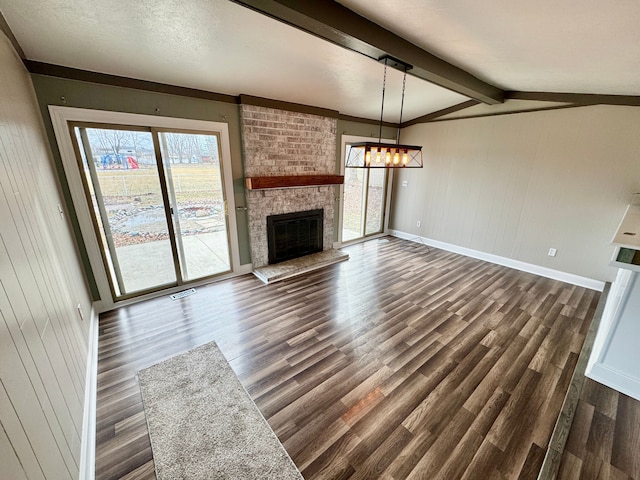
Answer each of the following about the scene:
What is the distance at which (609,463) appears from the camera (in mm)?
1623

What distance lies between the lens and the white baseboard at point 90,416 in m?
1.52

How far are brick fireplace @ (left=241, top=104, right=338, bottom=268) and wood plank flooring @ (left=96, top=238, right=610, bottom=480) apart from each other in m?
1.13

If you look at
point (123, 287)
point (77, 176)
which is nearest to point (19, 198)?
point (77, 176)

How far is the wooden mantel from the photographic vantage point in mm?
3783

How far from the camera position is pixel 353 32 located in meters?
1.97

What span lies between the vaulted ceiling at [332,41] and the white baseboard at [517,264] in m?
2.49

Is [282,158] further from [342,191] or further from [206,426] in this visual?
[206,426]

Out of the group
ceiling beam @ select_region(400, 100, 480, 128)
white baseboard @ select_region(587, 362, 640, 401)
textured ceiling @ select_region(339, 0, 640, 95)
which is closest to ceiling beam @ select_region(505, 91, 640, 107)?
textured ceiling @ select_region(339, 0, 640, 95)

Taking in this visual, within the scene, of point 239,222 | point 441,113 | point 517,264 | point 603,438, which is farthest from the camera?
point 441,113

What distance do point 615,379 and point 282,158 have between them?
176 inches

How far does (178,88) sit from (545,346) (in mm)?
5046

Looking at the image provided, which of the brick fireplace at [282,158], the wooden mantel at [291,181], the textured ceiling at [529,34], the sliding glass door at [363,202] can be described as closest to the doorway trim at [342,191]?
the sliding glass door at [363,202]

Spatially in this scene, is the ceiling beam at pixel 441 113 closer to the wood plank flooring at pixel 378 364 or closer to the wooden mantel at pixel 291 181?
the wooden mantel at pixel 291 181

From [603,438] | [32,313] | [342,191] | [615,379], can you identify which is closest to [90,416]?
[32,313]
